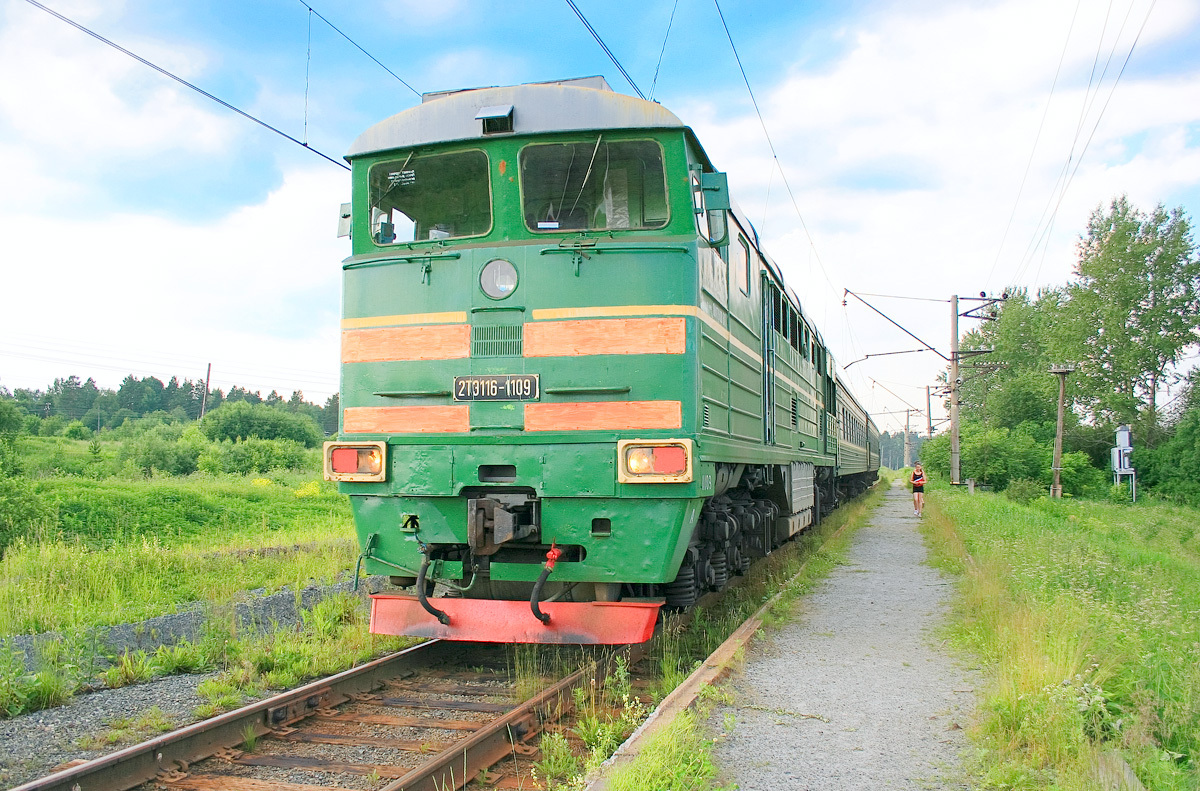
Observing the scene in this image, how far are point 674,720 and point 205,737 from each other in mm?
2290

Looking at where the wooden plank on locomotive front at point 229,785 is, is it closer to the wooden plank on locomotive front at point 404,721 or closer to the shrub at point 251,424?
the wooden plank on locomotive front at point 404,721

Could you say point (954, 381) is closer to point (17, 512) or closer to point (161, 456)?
point (17, 512)

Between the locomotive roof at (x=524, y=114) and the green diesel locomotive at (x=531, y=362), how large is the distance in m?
0.01

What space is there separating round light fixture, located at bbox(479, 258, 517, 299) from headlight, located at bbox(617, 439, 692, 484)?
4.23 ft

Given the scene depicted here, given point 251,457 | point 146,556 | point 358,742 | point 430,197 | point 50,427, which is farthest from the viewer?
point 50,427

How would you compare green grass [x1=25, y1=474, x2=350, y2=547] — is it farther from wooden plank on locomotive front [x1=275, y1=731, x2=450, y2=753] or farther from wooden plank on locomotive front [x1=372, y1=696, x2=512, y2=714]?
wooden plank on locomotive front [x1=275, y1=731, x2=450, y2=753]

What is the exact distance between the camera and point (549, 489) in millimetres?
5465

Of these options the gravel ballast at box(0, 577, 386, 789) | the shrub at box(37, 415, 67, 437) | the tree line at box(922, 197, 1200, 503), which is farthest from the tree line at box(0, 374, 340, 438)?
the gravel ballast at box(0, 577, 386, 789)

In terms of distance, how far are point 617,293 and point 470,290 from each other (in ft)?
3.28

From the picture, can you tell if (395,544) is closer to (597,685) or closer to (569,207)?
(597,685)

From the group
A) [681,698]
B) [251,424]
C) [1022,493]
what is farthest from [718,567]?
[251,424]

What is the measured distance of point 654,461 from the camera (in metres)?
5.32

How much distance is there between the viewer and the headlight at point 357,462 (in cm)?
575

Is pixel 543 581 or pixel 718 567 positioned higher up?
pixel 543 581
